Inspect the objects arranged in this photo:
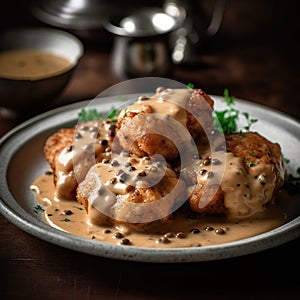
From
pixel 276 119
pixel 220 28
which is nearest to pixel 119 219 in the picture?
pixel 276 119

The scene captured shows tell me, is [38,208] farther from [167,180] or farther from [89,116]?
[89,116]

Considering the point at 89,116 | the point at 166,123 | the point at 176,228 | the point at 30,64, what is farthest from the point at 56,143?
the point at 30,64

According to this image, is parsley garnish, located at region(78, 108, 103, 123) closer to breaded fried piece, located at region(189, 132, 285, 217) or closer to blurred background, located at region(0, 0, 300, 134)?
blurred background, located at region(0, 0, 300, 134)

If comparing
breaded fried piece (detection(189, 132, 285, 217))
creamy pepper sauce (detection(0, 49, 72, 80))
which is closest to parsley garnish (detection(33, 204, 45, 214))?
breaded fried piece (detection(189, 132, 285, 217))

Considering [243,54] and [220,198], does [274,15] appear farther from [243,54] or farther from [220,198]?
[220,198]

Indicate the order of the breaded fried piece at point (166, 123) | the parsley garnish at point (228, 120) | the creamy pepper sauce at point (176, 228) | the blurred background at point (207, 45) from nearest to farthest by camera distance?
the creamy pepper sauce at point (176, 228), the breaded fried piece at point (166, 123), the parsley garnish at point (228, 120), the blurred background at point (207, 45)

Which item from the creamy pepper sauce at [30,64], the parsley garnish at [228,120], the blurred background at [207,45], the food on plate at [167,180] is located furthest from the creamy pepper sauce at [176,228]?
the creamy pepper sauce at [30,64]

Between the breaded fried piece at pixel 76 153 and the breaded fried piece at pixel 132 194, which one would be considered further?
the breaded fried piece at pixel 76 153

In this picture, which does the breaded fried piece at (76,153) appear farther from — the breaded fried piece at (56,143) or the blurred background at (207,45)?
the blurred background at (207,45)
